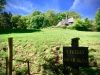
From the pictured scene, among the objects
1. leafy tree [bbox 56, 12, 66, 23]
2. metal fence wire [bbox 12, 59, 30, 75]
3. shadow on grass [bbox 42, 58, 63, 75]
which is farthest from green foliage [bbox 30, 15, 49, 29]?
shadow on grass [bbox 42, 58, 63, 75]

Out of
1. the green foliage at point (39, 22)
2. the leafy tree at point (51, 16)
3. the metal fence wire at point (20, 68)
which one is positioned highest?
the leafy tree at point (51, 16)

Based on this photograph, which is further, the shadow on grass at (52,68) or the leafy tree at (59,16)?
the leafy tree at (59,16)

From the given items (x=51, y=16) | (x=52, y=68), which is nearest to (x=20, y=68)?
(x=52, y=68)

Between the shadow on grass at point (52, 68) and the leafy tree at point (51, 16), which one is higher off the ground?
the leafy tree at point (51, 16)

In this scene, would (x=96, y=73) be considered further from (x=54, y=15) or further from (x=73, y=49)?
(x=54, y=15)

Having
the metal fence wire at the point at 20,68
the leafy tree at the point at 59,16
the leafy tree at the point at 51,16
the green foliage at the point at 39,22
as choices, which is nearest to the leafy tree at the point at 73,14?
the leafy tree at the point at 59,16

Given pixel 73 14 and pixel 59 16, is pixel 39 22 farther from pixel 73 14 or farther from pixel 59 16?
pixel 73 14

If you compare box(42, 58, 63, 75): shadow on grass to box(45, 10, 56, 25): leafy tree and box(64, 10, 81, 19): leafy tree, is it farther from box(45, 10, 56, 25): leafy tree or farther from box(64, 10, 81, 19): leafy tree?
box(64, 10, 81, 19): leafy tree

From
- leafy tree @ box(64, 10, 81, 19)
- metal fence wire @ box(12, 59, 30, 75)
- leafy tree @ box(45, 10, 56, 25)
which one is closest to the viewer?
metal fence wire @ box(12, 59, 30, 75)

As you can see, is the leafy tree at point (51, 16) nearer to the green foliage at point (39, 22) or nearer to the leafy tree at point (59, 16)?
the leafy tree at point (59, 16)

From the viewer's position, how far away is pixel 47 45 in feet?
40.9

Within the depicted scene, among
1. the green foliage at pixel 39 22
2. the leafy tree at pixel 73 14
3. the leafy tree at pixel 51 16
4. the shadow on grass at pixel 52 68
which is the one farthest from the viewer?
the leafy tree at pixel 73 14

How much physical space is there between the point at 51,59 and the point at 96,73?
3273mm

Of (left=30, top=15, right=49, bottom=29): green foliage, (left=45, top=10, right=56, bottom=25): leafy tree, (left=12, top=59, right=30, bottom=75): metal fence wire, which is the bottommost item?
(left=12, top=59, right=30, bottom=75): metal fence wire
